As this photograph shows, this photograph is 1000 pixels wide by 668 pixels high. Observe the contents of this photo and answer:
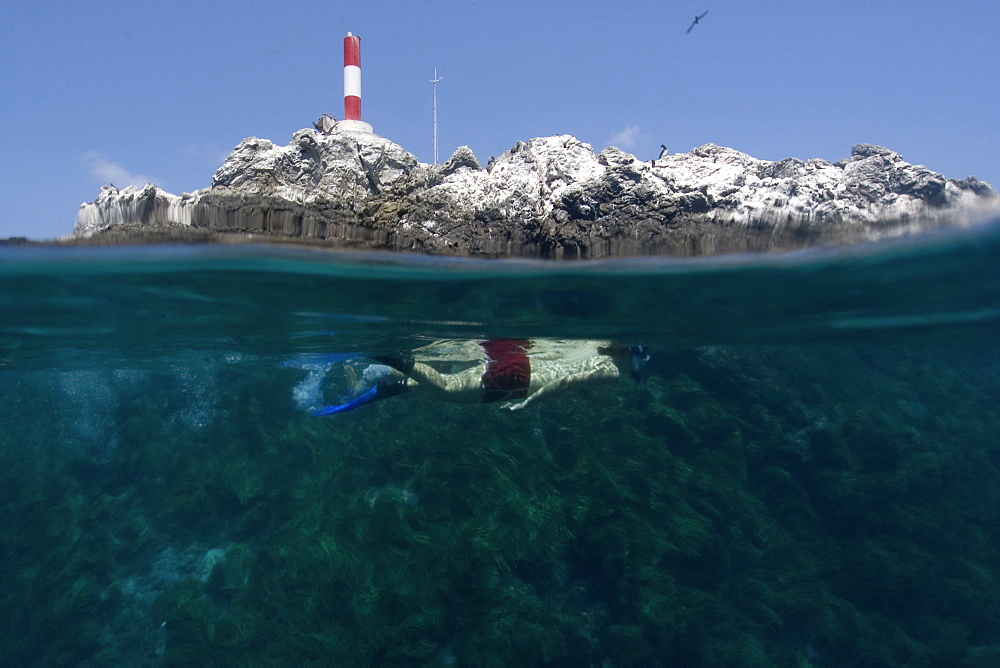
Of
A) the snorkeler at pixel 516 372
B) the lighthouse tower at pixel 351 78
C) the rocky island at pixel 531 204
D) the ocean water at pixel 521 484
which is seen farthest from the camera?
the lighthouse tower at pixel 351 78

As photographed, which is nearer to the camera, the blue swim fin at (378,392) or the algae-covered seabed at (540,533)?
the blue swim fin at (378,392)

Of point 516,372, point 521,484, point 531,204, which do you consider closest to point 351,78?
point 516,372

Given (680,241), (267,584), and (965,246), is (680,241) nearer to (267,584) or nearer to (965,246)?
(965,246)

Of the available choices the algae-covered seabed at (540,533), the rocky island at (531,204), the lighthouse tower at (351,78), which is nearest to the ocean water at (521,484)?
the algae-covered seabed at (540,533)

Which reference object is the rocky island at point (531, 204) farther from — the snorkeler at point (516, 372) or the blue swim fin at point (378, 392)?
the snorkeler at point (516, 372)

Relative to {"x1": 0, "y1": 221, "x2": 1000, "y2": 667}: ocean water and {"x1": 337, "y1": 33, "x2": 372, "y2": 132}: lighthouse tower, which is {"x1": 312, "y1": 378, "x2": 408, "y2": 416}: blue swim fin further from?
{"x1": 337, "y1": 33, "x2": 372, "y2": 132}: lighthouse tower

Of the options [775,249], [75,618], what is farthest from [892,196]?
[75,618]
